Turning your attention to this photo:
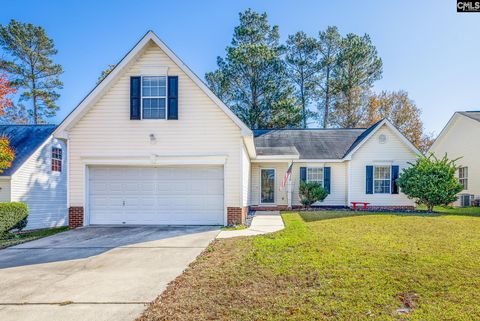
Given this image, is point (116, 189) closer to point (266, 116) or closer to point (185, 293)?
point (185, 293)

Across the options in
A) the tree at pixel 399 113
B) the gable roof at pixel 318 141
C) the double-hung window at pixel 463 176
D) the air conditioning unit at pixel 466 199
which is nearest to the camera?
the gable roof at pixel 318 141

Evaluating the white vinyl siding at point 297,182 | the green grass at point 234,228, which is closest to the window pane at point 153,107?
the green grass at point 234,228

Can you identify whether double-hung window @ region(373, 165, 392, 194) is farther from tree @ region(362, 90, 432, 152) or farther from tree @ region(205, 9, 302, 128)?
tree @ region(362, 90, 432, 152)

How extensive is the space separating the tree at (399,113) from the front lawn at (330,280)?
2715 centimetres

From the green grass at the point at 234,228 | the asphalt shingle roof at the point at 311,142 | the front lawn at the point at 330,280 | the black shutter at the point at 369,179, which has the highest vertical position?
the asphalt shingle roof at the point at 311,142

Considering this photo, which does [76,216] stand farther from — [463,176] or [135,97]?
[463,176]

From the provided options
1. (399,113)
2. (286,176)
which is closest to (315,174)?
(286,176)

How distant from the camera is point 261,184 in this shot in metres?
17.6

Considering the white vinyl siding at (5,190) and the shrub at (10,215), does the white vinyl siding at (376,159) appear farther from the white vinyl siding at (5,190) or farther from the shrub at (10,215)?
the white vinyl siding at (5,190)

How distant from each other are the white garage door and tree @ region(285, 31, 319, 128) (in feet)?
77.0

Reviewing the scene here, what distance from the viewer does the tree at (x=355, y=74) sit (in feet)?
104

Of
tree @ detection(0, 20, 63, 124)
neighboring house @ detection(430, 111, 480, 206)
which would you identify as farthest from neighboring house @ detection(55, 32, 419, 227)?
tree @ detection(0, 20, 63, 124)

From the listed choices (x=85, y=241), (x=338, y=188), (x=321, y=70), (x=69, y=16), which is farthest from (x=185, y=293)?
(x=321, y=70)

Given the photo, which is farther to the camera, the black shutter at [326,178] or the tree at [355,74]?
the tree at [355,74]
